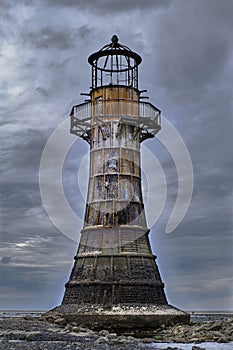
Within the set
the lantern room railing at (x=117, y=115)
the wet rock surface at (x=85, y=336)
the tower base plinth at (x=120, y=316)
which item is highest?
the lantern room railing at (x=117, y=115)

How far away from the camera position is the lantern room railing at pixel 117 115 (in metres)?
47.7

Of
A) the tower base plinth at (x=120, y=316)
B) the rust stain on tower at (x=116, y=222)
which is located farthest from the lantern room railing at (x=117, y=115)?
the tower base plinth at (x=120, y=316)

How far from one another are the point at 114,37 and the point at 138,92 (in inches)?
193

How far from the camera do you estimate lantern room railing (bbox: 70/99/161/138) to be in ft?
156

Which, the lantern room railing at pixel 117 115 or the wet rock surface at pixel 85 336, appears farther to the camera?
the lantern room railing at pixel 117 115

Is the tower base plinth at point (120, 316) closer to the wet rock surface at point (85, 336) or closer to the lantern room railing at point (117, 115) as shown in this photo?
the wet rock surface at point (85, 336)

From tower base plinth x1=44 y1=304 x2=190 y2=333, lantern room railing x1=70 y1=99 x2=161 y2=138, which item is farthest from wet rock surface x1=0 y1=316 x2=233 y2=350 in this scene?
lantern room railing x1=70 y1=99 x2=161 y2=138

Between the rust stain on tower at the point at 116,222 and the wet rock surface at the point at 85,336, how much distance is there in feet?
6.06

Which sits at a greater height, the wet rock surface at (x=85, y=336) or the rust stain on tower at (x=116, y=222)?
the rust stain on tower at (x=116, y=222)

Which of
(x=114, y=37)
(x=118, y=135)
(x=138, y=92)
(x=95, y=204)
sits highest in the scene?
(x=114, y=37)

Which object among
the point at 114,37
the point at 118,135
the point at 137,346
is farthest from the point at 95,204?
the point at 137,346

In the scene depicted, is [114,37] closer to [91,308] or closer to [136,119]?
[136,119]

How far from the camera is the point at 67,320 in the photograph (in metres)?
40.9

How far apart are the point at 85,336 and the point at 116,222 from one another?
1310 cm
